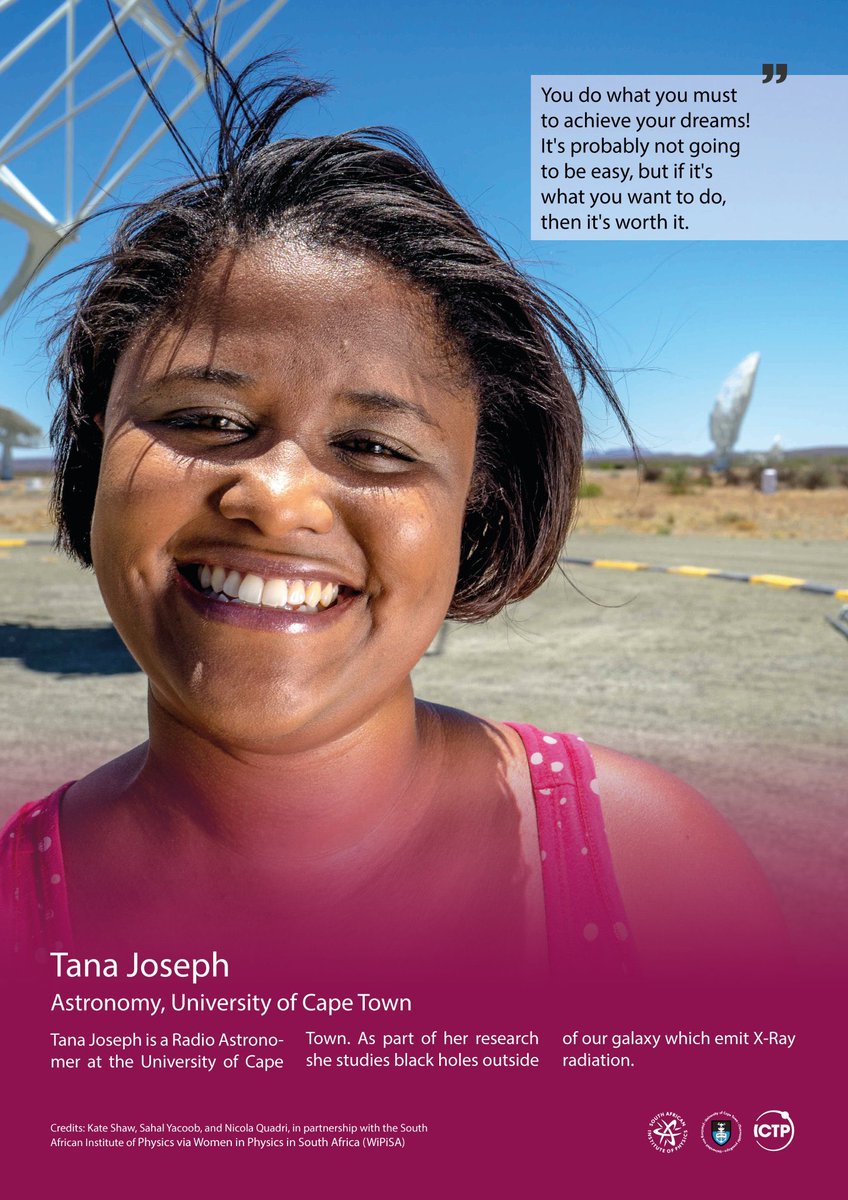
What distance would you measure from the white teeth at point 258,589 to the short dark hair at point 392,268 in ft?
0.78

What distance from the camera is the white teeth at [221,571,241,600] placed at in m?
0.89

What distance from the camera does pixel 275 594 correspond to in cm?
90

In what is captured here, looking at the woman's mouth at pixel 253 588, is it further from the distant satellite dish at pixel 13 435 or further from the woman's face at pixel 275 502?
the distant satellite dish at pixel 13 435

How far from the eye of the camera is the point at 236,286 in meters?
0.93

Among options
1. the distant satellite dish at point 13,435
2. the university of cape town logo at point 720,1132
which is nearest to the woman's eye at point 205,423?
the university of cape town logo at point 720,1132

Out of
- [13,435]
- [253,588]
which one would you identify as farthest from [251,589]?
[13,435]

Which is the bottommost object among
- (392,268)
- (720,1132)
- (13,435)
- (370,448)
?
(720,1132)

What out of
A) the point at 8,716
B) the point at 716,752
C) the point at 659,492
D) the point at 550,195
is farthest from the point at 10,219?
the point at 659,492

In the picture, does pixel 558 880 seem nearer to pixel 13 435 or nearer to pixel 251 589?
pixel 251 589

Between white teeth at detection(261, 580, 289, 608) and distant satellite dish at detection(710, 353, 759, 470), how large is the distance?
151 feet

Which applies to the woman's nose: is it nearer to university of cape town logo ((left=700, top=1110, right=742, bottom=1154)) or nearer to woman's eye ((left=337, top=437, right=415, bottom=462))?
woman's eye ((left=337, top=437, right=415, bottom=462))

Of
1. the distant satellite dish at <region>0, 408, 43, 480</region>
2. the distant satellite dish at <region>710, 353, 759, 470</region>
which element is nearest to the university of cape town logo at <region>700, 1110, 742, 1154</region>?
the distant satellite dish at <region>0, 408, 43, 480</region>

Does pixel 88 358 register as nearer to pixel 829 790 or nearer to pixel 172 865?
pixel 172 865

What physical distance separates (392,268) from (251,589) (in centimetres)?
31
